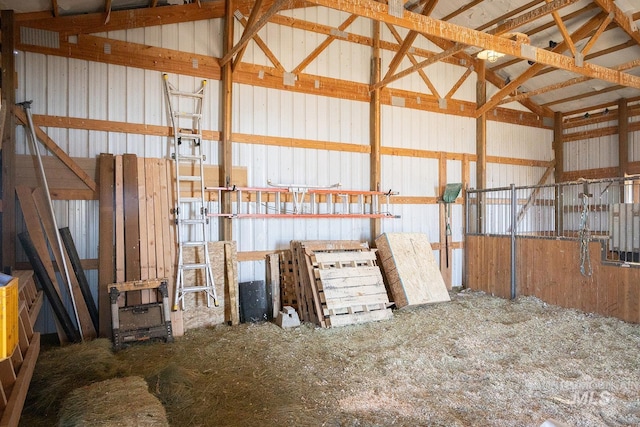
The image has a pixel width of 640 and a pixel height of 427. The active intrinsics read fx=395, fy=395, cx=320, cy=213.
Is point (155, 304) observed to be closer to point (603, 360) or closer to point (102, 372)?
point (102, 372)

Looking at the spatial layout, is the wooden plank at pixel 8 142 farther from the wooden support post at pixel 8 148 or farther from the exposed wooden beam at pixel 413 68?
the exposed wooden beam at pixel 413 68

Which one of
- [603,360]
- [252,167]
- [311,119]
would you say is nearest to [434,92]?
[311,119]

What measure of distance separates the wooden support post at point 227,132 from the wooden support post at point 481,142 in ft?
16.7

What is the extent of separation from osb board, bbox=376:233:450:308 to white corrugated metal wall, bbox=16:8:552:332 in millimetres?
459

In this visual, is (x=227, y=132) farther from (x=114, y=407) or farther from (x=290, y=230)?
(x=114, y=407)

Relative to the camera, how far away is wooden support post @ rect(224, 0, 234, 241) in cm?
568

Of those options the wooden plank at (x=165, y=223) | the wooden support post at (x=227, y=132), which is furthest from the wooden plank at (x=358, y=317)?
the wooden plank at (x=165, y=223)

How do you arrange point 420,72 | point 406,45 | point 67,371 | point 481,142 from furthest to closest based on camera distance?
1. point 481,142
2. point 420,72
3. point 406,45
4. point 67,371

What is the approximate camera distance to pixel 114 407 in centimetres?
240

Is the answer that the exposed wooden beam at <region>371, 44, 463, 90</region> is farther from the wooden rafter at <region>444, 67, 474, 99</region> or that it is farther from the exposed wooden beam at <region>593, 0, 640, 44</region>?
the exposed wooden beam at <region>593, 0, 640, 44</region>

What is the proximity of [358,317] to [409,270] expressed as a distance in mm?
1463

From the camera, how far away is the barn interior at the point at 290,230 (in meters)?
3.43

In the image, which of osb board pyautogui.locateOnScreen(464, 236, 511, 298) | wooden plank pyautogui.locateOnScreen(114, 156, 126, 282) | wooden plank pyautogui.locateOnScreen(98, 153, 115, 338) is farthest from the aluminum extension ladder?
osb board pyautogui.locateOnScreen(464, 236, 511, 298)

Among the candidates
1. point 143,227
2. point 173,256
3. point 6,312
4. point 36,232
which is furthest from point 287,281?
point 6,312
